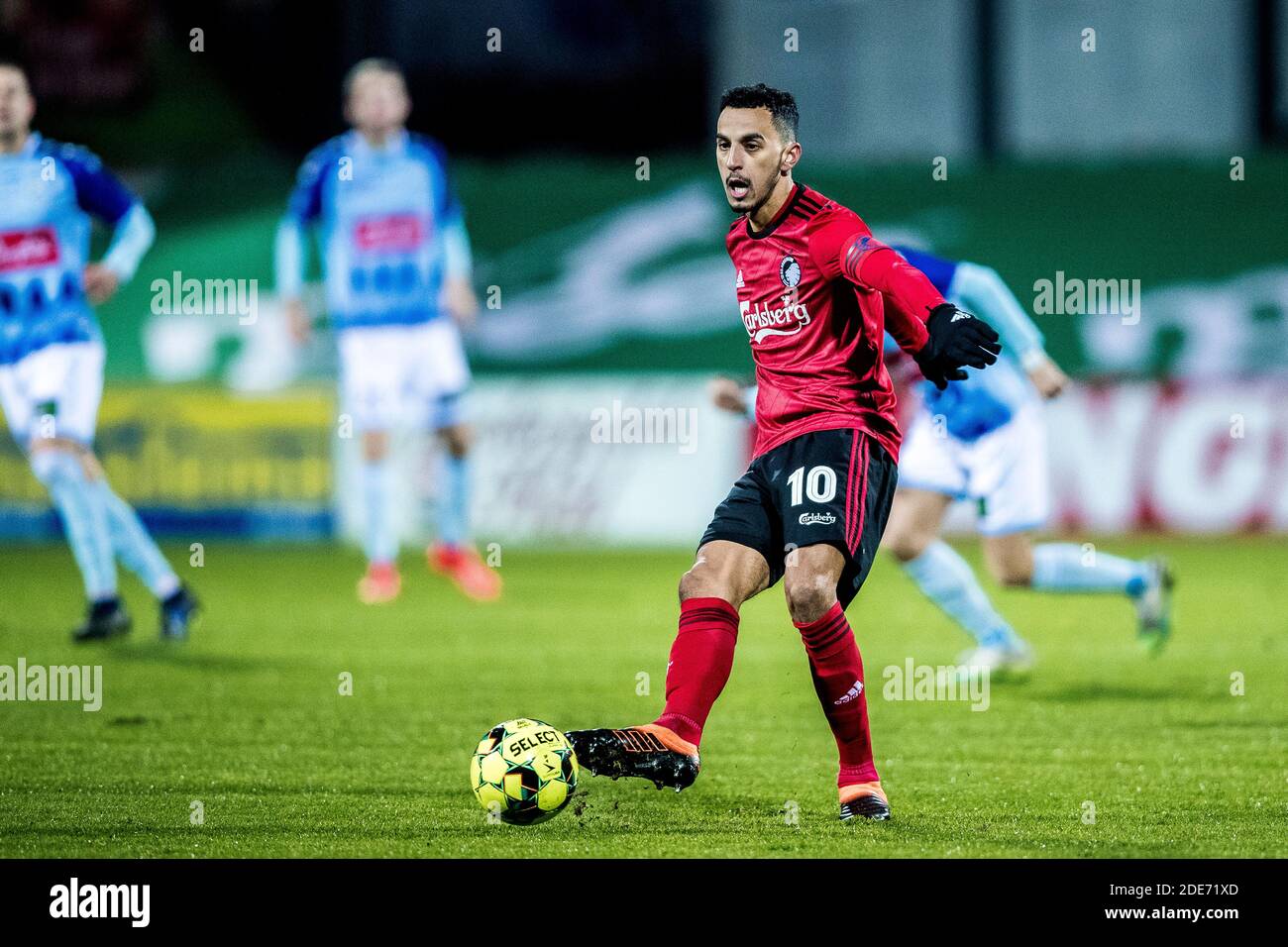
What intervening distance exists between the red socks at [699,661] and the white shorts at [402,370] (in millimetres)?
6115

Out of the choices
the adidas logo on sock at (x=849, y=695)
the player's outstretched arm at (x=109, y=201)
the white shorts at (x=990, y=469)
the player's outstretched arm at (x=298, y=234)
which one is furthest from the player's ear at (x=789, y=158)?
the player's outstretched arm at (x=298, y=234)

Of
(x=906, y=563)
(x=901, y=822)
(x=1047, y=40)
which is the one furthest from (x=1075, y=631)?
(x=1047, y=40)

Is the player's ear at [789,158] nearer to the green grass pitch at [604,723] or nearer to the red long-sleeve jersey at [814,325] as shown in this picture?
the red long-sleeve jersey at [814,325]

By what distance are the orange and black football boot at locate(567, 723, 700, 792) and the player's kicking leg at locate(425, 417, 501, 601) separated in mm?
6143

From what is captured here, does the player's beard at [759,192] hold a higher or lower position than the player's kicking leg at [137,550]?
higher

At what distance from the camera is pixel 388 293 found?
10961 mm

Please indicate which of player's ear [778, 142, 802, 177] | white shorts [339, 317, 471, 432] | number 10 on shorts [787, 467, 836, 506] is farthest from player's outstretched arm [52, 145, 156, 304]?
number 10 on shorts [787, 467, 836, 506]

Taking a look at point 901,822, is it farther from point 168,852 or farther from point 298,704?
point 298,704

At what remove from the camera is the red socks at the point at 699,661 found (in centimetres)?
481

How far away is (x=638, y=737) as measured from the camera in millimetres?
4652

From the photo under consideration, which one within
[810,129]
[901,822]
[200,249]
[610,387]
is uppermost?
[810,129]

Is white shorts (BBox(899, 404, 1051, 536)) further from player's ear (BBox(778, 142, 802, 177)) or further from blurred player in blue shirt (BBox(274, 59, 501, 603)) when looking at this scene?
blurred player in blue shirt (BBox(274, 59, 501, 603))
